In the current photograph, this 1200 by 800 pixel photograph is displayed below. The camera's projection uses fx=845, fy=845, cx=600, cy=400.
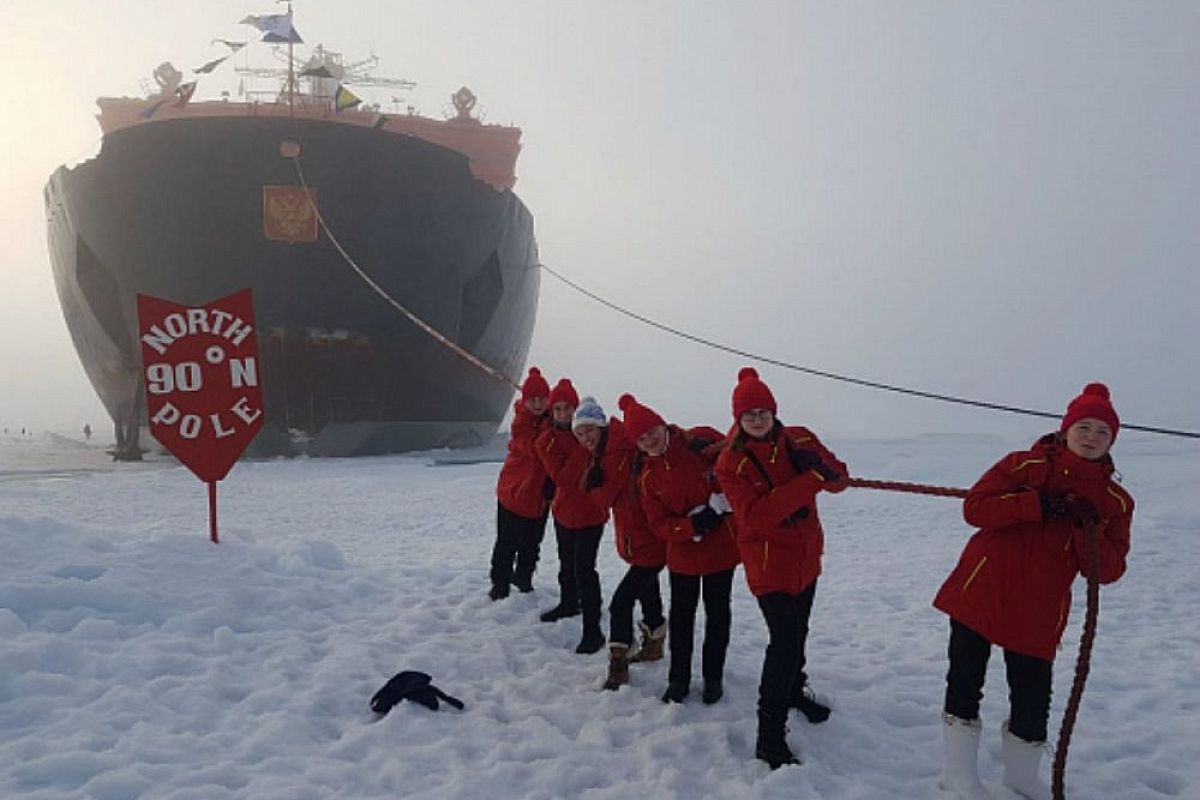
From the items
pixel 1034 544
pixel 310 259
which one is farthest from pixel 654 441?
pixel 310 259

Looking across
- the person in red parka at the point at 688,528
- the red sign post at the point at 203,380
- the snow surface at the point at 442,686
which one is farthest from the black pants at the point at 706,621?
the red sign post at the point at 203,380

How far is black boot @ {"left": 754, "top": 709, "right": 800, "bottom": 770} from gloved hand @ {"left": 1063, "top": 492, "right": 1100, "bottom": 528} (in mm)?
1307

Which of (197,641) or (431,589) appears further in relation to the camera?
(431,589)

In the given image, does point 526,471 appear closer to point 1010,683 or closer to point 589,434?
point 589,434

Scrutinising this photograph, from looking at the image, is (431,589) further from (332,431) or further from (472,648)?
(332,431)

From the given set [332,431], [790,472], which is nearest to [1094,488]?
[790,472]

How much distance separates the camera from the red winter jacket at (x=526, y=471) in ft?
18.6

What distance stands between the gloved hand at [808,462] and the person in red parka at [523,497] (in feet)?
8.01

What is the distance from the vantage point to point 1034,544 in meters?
2.85

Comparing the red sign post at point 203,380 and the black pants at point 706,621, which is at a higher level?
the red sign post at point 203,380

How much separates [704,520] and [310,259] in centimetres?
1345

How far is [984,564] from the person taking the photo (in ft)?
9.65

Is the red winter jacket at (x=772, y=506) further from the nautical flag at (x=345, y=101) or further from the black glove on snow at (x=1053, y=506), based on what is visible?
the nautical flag at (x=345, y=101)

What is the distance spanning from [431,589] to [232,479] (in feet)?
32.0
